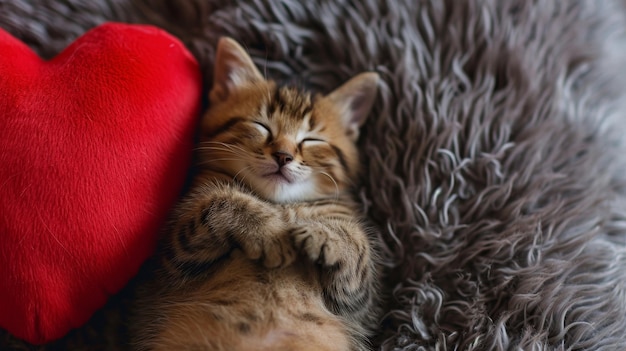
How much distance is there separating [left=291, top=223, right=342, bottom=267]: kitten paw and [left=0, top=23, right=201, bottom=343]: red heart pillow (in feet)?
0.90

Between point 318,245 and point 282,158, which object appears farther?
point 282,158

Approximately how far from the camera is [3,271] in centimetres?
92

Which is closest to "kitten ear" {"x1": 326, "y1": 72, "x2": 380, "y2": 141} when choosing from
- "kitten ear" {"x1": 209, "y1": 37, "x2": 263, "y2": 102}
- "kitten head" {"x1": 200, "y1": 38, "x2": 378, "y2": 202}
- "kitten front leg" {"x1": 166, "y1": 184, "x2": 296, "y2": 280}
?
"kitten head" {"x1": 200, "y1": 38, "x2": 378, "y2": 202}

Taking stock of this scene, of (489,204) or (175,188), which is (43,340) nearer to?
(175,188)

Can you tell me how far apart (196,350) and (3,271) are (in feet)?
1.10

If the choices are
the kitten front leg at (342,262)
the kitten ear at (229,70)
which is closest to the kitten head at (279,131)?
the kitten ear at (229,70)

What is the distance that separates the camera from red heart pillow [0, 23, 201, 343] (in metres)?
0.94

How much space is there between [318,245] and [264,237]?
9cm

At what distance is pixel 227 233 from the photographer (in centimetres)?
98

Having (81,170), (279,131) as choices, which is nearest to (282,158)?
(279,131)

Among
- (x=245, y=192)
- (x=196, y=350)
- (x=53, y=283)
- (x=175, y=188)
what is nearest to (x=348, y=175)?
(x=245, y=192)

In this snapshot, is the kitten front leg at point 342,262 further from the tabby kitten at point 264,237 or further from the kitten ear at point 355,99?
the kitten ear at point 355,99

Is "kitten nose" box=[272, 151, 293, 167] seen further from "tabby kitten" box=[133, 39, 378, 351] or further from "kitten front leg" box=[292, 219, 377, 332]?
"kitten front leg" box=[292, 219, 377, 332]

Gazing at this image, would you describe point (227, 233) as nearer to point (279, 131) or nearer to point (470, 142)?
point (279, 131)
